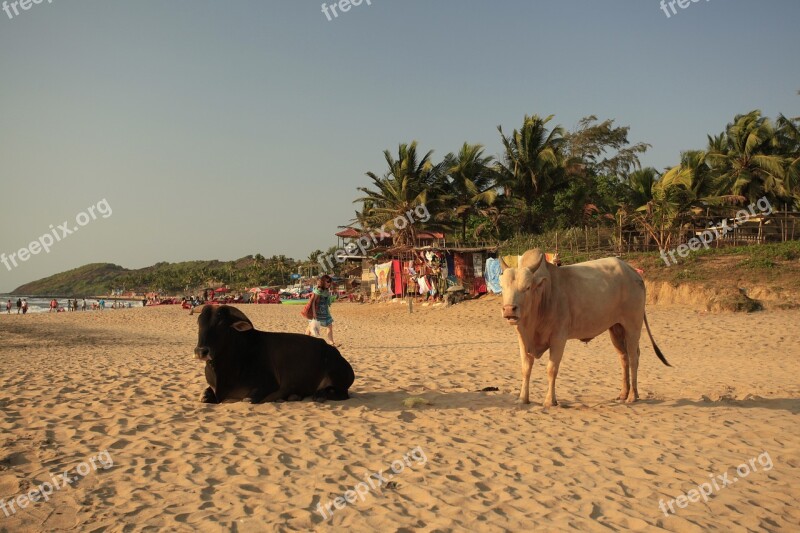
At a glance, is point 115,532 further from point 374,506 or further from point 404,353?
point 404,353

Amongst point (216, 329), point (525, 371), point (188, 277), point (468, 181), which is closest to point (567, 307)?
point (525, 371)

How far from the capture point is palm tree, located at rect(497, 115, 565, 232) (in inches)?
1436

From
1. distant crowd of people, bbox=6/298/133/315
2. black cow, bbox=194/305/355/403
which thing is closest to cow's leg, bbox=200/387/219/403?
black cow, bbox=194/305/355/403

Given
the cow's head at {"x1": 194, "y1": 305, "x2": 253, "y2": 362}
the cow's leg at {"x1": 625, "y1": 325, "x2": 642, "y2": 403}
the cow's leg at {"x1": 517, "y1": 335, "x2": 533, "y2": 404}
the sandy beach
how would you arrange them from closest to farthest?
the sandy beach → the cow's head at {"x1": 194, "y1": 305, "x2": 253, "y2": 362} → the cow's leg at {"x1": 517, "y1": 335, "x2": 533, "y2": 404} → the cow's leg at {"x1": 625, "y1": 325, "x2": 642, "y2": 403}

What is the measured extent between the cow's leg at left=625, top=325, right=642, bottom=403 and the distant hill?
3211 inches

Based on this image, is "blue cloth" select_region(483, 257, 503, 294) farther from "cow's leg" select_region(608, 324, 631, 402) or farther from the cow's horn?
the cow's horn

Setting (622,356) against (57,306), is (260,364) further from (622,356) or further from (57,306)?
(57,306)

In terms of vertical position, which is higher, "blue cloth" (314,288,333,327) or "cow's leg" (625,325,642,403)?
"blue cloth" (314,288,333,327)

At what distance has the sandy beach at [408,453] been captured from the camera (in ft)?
12.3

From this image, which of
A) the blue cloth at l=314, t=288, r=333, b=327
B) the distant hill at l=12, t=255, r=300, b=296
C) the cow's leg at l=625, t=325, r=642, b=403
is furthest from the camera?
the distant hill at l=12, t=255, r=300, b=296

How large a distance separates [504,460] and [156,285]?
5167 inches

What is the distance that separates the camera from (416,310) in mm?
27375

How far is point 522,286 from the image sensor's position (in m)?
6.75

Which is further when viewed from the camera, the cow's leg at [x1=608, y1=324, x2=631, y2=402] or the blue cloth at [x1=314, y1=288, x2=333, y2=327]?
the blue cloth at [x1=314, y1=288, x2=333, y2=327]
